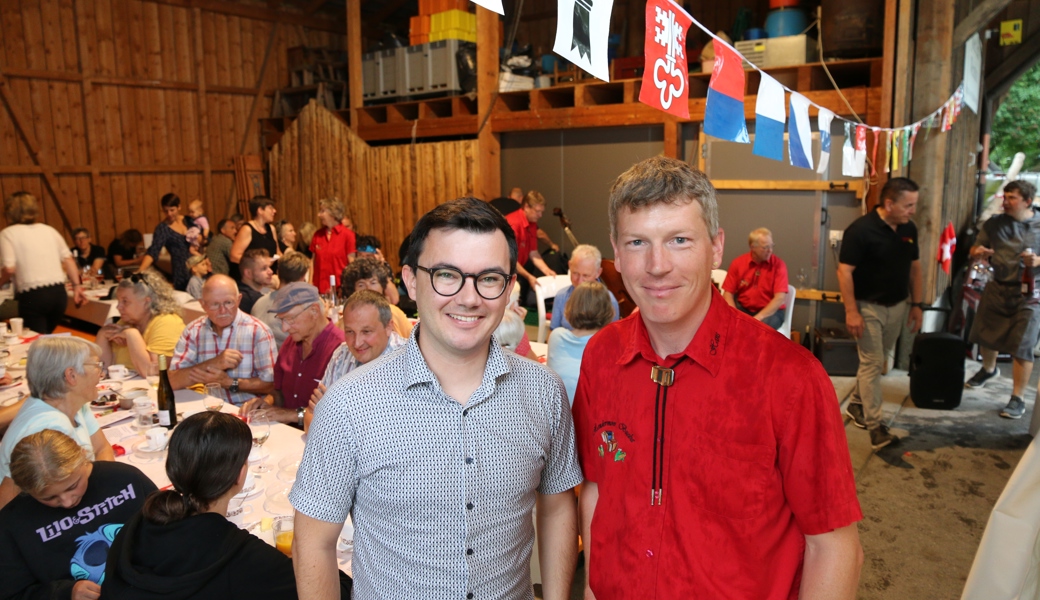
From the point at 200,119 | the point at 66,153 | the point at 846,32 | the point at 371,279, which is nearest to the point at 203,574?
the point at 371,279

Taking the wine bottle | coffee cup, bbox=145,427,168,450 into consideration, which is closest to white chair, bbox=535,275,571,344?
the wine bottle

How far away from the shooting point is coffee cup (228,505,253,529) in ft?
9.03

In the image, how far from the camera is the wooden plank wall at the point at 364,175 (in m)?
10.7

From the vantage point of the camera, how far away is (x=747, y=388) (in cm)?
154

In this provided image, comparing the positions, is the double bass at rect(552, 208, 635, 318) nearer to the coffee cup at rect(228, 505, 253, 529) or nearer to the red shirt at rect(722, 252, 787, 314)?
the red shirt at rect(722, 252, 787, 314)

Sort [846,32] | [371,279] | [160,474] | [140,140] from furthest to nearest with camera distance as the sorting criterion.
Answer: [140,140], [846,32], [371,279], [160,474]

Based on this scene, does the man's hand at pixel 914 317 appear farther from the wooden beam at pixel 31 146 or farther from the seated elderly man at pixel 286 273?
the wooden beam at pixel 31 146

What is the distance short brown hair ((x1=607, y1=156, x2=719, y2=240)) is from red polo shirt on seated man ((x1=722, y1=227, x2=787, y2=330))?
5.15m

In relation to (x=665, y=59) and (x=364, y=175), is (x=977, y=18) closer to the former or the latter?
(x=665, y=59)

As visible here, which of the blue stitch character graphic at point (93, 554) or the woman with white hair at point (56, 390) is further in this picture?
the woman with white hair at point (56, 390)

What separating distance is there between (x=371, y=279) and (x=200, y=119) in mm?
10101

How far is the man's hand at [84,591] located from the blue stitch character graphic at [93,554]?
0.07 meters

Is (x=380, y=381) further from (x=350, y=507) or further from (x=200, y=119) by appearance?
(x=200, y=119)

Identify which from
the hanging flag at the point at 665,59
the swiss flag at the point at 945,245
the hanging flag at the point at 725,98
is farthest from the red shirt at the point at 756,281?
the hanging flag at the point at 665,59
